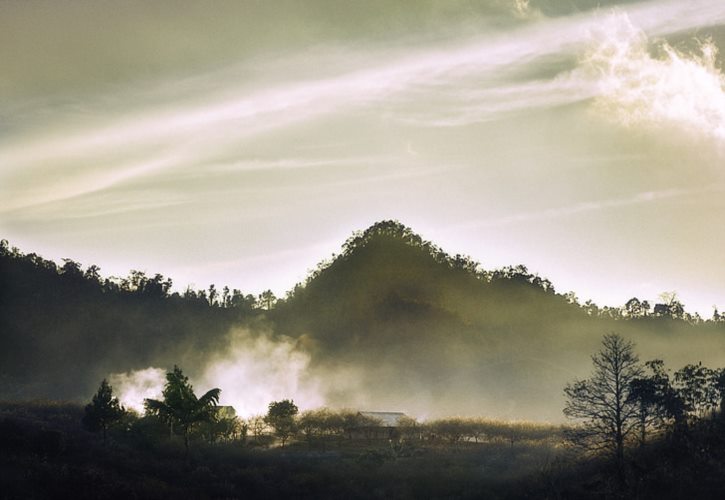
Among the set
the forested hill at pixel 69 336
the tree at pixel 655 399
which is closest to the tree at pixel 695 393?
the tree at pixel 655 399

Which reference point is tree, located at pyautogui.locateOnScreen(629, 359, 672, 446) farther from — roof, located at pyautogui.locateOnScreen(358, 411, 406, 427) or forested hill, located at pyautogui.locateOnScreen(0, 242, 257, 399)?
forested hill, located at pyautogui.locateOnScreen(0, 242, 257, 399)

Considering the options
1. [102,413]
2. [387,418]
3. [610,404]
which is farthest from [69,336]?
[610,404]

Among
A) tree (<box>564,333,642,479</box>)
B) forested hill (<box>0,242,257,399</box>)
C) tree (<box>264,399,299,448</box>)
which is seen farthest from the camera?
forested hill (<box>0,242,257,399</box>)

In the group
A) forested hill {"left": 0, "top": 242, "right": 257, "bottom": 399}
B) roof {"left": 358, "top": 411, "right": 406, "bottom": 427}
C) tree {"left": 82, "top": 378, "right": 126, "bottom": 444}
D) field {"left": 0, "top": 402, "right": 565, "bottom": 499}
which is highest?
forested hill {"left": 0, "top": 242, "right": 257, "bottom": 399}

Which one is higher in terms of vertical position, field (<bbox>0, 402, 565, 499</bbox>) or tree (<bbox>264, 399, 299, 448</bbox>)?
tree (<bbox>264, 399, 299, 448</bbox>)

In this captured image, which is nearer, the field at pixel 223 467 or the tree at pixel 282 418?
the field at pixel 223 467

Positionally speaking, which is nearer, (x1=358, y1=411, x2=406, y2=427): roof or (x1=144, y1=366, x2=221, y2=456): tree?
(x1=144, y1=366, x2=221, y2=456): tree

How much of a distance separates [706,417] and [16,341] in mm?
155586

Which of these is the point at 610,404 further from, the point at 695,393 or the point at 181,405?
the point at 181,405

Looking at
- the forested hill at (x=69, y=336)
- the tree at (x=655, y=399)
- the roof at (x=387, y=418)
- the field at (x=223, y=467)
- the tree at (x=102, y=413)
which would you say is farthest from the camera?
the forested hill at (x=69, y=336)

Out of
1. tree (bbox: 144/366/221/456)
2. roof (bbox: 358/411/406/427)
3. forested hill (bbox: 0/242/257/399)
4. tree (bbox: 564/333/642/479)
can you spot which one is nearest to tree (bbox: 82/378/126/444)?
tree (bbox: 144/366/221/456)

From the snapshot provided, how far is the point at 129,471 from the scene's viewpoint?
53500mm

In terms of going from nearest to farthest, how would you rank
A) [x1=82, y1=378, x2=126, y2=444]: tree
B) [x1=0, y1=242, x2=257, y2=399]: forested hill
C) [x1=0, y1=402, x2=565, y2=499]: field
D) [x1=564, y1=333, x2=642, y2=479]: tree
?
[x1=0, y1=402, x2=565, y2=499]: field < [x1=564, y1=333, x2=642, y2=479]: tree < [x1=82, y1=378, x2=126, y2=444]: tree < [x1=0, y1=242, x2=257, y2=399]: forested hill

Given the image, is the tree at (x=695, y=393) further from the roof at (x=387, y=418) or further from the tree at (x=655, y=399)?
the roof at (x=387, y=418)
